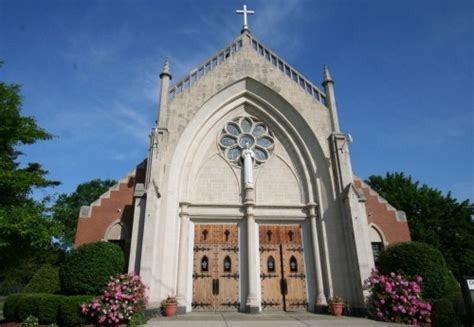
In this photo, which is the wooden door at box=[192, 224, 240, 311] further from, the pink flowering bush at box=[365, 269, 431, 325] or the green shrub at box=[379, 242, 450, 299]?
the green shrub at box=[379, 242, 450, 299]

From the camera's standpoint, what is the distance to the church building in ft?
42.0

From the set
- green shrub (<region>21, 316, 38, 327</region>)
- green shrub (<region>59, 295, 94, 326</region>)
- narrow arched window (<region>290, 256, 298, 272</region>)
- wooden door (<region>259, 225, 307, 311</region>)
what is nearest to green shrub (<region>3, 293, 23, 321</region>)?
green shrub (<region>21, 316, 38, 327</region>)

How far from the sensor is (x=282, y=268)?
13.6m

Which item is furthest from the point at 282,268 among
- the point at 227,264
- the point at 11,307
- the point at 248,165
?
the point at 11,307

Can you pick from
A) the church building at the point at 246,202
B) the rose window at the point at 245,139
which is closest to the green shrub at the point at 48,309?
the church building at the point at 246,202

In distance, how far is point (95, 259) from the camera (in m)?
10.6

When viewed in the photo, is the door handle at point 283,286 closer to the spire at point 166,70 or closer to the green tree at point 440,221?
the spire at point 166,70

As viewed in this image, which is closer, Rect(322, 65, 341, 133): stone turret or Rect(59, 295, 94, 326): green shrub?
Rect(59, 295, 94, 326): green shrub

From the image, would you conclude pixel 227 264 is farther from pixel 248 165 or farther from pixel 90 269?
pixel 90 269

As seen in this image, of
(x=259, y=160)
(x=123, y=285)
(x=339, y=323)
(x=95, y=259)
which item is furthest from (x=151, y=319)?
(x=259, y=160)

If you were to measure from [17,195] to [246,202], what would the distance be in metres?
9.30

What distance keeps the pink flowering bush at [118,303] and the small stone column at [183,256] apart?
2.21m

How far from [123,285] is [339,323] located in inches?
279

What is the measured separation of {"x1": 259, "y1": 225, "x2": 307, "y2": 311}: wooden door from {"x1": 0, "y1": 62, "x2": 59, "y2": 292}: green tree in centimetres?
857
